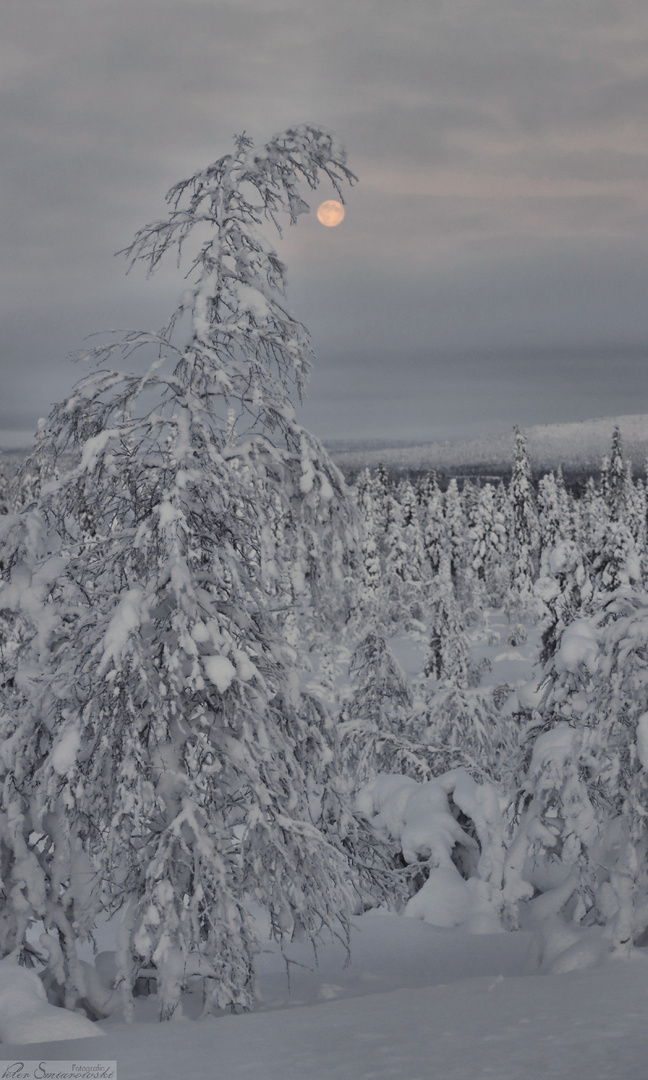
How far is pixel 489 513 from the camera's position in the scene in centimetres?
7319

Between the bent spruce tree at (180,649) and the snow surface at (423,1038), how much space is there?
80 centimetres

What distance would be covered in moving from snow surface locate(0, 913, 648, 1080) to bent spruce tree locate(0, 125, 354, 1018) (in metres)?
0.80

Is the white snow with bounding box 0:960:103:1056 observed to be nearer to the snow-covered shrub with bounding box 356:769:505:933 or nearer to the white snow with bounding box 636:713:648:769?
the white snow with bounding box 636:713:648:769

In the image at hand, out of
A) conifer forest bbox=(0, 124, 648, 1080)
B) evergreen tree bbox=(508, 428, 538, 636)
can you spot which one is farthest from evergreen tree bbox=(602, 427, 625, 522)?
conifer forest bbox=(0, 124, 648, 1080)

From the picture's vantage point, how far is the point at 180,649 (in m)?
5.96

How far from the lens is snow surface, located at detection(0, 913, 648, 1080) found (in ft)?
13.0

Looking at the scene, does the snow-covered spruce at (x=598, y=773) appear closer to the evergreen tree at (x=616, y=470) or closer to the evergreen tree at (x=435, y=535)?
the evergreen tree at (x=616, y=470)

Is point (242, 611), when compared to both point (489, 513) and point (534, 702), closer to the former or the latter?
point (534, 702)

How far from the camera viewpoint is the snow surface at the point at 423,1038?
3951mm

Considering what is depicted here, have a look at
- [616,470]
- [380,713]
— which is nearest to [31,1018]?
[380,713]

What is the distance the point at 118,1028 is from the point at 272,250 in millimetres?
6223

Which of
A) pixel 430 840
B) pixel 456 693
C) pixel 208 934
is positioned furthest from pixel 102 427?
pixel 456 693

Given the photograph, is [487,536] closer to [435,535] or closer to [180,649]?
[435,535]

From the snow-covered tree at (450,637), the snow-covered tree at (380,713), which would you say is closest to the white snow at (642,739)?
the snow-covered tree at (380,713)
